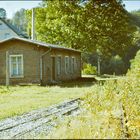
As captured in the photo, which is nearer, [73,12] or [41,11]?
[73,12]

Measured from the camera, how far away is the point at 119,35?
48.7 meters

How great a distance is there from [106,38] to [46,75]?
785 inches

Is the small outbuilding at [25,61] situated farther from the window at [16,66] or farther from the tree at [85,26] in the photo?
the tree at [85,26]

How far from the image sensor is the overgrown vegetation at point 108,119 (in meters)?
7.23

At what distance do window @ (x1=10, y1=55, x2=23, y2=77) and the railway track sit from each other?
47.7 feet

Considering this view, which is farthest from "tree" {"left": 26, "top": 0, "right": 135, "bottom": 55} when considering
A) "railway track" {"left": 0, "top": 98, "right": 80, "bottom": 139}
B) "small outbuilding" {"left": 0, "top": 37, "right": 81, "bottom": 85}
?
"railway track" {"left": 0, "top": 98, "right": 80, "bottom": 139}

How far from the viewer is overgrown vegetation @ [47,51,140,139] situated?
23.7ft

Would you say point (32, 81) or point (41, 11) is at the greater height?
point (41, 11)

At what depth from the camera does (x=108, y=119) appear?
8.84 metres

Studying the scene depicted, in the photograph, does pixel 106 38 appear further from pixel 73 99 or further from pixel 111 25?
pixel 73 99

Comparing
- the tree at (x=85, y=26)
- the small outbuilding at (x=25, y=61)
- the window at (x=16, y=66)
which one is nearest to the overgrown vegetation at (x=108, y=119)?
the small outbuilding at (x=25, y=61)

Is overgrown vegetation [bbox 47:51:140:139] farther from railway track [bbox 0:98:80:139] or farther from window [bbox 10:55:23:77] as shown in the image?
window [bbox 10:55:23:77]

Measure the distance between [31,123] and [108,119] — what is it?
157 inches

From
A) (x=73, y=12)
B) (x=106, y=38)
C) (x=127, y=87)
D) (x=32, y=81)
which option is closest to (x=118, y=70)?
(x=106, y=38)
